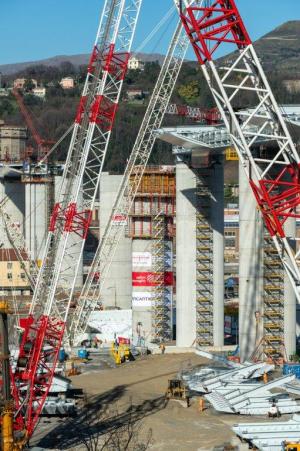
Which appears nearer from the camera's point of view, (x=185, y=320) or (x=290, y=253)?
(x=290, y=253)

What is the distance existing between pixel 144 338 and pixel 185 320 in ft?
22.0

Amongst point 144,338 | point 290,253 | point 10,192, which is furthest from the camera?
point 10,192

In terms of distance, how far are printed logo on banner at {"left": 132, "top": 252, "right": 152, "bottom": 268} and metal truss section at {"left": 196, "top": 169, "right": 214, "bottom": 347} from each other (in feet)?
25.7

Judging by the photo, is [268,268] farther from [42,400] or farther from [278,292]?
[42,400]

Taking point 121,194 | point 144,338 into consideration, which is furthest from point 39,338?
point 121,194

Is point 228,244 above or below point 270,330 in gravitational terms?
above

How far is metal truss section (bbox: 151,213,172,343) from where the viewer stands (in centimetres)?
9031

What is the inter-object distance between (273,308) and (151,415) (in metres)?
16.9

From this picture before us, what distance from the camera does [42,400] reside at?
5197 cm

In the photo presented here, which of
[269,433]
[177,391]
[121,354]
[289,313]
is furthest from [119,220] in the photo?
[269,433]

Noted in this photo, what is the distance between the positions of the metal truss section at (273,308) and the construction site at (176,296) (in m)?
0.08

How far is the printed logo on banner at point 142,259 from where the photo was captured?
297ft

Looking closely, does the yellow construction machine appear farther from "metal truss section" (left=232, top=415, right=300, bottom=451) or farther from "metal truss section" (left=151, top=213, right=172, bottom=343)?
"metal truss section" (left=232, top=415, right=300, bottom=451)

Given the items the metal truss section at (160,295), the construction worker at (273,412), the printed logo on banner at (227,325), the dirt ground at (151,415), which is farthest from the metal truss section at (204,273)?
the construction worker at (273,412)
